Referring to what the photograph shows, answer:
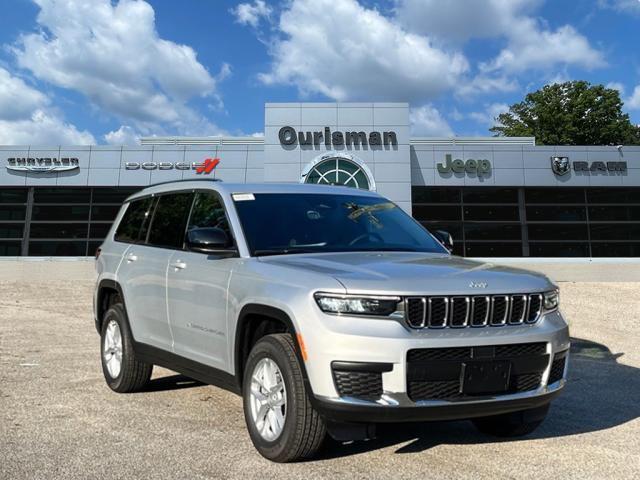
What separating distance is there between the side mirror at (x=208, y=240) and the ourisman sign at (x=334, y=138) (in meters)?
26.2

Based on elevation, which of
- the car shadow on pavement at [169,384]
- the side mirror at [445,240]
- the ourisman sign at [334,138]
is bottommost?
the car shadow on pavement at [169,384]

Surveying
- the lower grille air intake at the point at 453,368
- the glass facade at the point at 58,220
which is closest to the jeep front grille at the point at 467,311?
the lower grille air intake at the point at 453,368

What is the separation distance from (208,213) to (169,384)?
228 centimetres

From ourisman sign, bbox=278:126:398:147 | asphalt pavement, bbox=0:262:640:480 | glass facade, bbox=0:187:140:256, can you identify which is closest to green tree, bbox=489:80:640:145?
ourisman sign, bbox=278:126:398:147

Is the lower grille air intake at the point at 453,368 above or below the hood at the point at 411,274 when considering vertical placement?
below

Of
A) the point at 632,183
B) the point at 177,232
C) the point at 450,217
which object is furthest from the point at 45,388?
the point at 632,183

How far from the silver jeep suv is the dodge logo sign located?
29.2 m

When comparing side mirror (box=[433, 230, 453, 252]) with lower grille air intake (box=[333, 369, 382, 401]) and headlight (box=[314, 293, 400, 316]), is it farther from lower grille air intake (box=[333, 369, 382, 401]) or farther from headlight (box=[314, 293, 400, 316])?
lower grille air intake (box=[333, 369, 382, 401])

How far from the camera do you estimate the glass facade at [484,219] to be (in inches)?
1235

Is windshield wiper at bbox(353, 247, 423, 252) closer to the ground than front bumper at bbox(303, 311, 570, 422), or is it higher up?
higher up

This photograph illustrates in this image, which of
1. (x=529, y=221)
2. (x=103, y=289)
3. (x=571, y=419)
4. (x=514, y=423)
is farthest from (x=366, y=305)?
(x=529, y=221)

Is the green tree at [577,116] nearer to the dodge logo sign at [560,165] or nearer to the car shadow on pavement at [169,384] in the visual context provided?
the dodge logo sign at [560,165]

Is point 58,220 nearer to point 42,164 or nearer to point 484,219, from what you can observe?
point 42,164

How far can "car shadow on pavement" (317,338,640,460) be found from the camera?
4.15m
